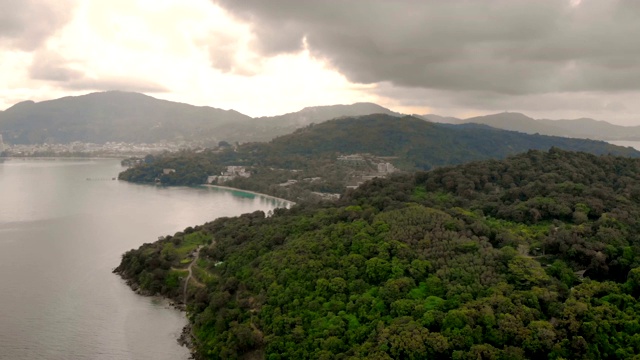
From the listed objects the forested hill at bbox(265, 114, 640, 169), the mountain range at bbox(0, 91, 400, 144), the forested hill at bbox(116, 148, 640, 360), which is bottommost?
the forested hill at bbox(116, 148, 640, 360)

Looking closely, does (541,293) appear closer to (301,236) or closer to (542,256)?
(542,256)

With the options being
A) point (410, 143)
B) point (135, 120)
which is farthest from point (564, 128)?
point (135, 120)

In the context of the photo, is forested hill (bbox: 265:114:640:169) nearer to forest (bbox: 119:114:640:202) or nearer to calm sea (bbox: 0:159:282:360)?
forest (bbox: 119:114:640:202)

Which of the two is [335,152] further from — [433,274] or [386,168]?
[433,274]

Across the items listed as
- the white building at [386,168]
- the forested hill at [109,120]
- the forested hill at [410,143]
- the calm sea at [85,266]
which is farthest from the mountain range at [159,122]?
the calm sea at [85,266]

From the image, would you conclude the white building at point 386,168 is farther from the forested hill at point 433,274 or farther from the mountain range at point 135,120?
the mountain range at point 135,120

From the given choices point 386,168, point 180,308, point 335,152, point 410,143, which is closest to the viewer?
point 180,308

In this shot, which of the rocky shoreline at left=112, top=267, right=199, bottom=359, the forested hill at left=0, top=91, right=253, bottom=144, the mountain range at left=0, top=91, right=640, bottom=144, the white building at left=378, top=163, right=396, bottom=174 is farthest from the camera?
the forested hill at left=0, top=91, right=253, bottom=144

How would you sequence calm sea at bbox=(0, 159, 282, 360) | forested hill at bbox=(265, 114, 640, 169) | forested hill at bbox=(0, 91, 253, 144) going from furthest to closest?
forested hill at bbox=(0, 91, 253, 144)
forested hill at bbox=(265, 114, 640, 169)
calm sea at bbox=(0, 159, 282, 360)

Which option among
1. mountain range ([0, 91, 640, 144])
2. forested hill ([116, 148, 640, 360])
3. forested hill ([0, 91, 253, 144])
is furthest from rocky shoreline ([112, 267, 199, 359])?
forested hill ([0, 91, 253, 144])
